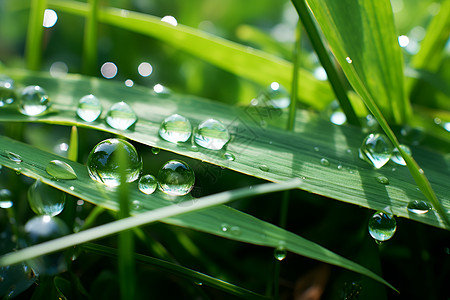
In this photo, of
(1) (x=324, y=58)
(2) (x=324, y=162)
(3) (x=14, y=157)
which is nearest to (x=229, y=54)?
(1) (x=324, y=58)

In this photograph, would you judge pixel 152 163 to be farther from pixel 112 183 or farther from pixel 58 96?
pixel 112 183

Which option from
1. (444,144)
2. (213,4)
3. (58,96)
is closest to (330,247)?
(444,144)

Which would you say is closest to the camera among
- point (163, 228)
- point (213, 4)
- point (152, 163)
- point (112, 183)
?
point (112, 183)

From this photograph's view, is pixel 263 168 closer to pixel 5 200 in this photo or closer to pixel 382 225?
pixel 382 225

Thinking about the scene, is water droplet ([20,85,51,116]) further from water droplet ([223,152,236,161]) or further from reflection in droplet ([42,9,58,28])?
reflection in droplet ([42,9,58,28])

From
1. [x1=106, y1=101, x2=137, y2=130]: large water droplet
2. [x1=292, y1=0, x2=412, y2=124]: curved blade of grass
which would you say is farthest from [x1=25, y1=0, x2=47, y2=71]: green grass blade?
[x1=292, y1=0, x2=412, y2=124]: curved blade of grass
